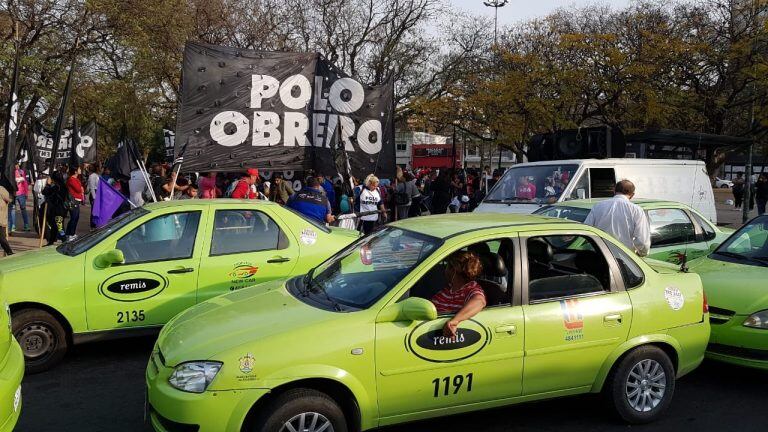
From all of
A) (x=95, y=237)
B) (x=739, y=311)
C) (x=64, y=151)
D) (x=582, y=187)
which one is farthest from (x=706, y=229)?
(x=64, y=151)

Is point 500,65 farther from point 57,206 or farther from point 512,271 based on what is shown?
point 512,271

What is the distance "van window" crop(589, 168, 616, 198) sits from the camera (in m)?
10.4

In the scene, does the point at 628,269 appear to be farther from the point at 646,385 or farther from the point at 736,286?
the point at 736,286

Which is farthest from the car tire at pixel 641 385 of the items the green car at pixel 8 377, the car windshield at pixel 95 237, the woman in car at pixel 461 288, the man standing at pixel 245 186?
the man standing at pixel 245 186

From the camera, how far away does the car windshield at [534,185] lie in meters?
10.2

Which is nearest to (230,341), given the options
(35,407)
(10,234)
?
(35,407)

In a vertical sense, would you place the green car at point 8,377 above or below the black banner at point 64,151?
below

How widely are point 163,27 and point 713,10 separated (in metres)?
Answer: 20.7

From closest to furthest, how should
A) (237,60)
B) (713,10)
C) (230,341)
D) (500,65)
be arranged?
(230,341), (237,60), (713,10), (500,65)

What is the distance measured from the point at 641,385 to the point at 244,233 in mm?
3922

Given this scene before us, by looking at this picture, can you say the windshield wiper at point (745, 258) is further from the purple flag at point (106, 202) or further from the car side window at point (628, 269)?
the purple flag at point (106, 202)

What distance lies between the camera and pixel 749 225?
6.91 meters

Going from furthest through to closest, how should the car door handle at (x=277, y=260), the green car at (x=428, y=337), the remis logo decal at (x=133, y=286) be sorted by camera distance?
1. the car door handle at (x=277, y=260)
2. the remis logo decal at (x=133, y=286)
3. the green car at (x=428, y=337)

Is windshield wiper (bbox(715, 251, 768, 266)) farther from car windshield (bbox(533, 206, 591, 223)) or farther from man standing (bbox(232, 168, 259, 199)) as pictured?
man standing (bbox(232, 168, 259, 199))
